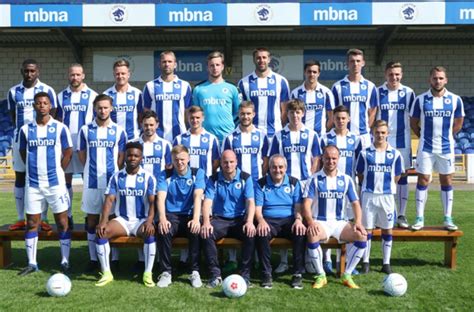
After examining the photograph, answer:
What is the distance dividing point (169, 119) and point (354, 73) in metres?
1.92

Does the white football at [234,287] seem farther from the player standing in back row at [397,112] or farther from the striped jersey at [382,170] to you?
the player standing in back row at [397,112]

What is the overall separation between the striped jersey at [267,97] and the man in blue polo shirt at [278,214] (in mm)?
813

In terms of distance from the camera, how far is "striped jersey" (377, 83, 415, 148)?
5.11 meters

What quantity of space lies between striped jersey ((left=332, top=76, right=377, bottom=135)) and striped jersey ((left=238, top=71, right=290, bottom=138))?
23.0 inches

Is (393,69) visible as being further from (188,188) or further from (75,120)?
(75,120)

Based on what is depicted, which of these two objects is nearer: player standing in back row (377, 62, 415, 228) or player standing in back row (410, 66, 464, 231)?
player standing in back row (410, 66, 464, 231)

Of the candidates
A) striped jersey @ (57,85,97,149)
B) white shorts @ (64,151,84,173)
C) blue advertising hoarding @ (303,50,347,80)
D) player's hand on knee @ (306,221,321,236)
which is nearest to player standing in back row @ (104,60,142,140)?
striped jersey @ (57,85,97,149)

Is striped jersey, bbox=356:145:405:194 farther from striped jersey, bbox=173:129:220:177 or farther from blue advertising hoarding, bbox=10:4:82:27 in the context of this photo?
blue advertising hoarding, bbox=10:4:82:27

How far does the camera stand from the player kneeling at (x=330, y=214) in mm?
4145

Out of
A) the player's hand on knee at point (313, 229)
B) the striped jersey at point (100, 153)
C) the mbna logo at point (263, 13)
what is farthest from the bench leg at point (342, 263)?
the mbna logo at point (263, 13)

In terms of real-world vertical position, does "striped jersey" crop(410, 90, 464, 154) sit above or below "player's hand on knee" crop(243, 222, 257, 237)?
above

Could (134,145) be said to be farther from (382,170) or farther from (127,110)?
(382,170)

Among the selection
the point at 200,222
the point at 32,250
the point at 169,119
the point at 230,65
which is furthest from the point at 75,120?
the point at 230,65

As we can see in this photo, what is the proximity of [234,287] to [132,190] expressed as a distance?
1259mm
